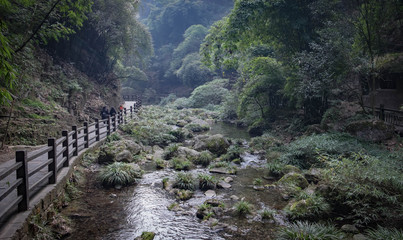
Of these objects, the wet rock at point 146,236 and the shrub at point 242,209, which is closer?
the wet rock at point 146,236

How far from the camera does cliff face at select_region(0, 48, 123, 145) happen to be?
9.75m

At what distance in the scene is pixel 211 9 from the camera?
6203cm

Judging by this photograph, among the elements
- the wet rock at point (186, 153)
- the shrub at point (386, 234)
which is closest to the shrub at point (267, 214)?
the shrub at point (386, 234)

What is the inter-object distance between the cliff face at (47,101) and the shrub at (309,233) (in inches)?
362

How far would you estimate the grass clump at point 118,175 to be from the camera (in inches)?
303

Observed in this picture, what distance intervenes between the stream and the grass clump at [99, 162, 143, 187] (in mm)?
257

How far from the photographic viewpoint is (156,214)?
6051 millimetres

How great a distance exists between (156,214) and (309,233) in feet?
11.2

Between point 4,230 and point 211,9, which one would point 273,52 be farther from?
point 211,9

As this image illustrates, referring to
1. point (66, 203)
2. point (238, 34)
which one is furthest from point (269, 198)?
point (238, 34)

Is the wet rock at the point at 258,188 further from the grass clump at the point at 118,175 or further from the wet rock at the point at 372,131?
the wet rock at the point at 372,131

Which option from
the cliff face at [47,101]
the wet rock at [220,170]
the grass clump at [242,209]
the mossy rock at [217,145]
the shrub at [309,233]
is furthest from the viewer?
the mossy rock at [217,145]

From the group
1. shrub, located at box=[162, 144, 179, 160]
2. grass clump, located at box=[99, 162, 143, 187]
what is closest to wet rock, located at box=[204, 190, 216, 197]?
grass clump, located at box=[99, 162, 143, 187]

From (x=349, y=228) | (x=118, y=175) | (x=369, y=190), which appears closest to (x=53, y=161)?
(x=118, y=175)
